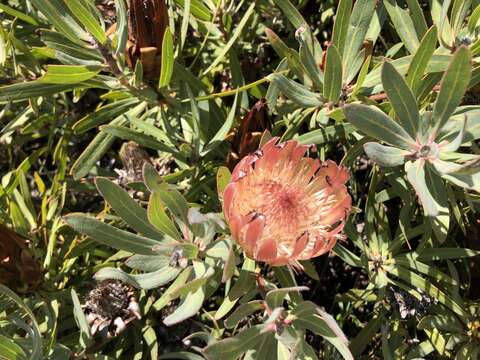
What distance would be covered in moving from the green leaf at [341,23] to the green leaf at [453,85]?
389 millimetres

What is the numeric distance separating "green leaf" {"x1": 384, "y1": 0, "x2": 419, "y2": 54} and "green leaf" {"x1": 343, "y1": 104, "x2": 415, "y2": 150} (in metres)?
0.39

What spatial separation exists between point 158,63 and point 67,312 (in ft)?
3.00

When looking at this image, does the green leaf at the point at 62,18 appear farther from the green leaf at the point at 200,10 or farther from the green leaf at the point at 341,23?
the green leaf at the point at 341,23

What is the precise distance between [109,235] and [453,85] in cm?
85

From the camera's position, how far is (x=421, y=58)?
136 centimetres

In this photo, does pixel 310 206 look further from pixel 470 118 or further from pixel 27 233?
pixel 27 233

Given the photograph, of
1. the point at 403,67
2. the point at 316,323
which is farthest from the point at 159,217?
the point at 403,67

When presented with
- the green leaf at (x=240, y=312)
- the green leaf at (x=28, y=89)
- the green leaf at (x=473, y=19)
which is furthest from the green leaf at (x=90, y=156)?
the green leaf at (x=473, y=19)

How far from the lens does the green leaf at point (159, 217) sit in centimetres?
129

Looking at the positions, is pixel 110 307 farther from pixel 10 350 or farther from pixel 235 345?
pixel 235 345

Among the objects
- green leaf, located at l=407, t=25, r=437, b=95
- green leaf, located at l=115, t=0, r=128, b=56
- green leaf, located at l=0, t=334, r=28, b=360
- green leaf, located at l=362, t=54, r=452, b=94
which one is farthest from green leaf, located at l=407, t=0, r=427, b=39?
green leaf, located at l=0, t=334, r=28, b=360

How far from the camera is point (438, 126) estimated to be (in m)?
1.27

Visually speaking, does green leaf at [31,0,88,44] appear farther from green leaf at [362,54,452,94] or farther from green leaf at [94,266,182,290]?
green leaf at [362,54,452,94]

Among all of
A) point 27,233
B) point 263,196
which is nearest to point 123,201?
point 263,196
